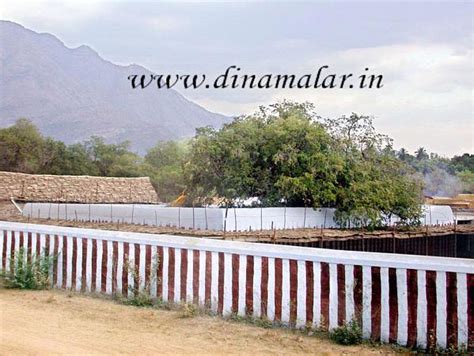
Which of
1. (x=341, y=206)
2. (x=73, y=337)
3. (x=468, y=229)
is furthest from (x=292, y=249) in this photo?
(x=468, y=229)

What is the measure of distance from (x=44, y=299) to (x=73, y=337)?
7.45 ft

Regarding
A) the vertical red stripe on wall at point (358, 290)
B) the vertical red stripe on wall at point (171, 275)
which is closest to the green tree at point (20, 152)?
the vertical red stripe on wall at point (171, 275)

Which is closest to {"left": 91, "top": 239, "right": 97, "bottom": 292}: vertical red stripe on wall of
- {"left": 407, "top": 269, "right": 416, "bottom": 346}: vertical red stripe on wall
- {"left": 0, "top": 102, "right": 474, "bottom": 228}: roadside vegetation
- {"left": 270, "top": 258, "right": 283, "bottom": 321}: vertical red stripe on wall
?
{"left": 270, "top": 258, "right": 283, "bottom": 321}: vertical red stripe on wall

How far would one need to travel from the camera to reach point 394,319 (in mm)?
6293

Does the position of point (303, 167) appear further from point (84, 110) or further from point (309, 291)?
point (84, 110)

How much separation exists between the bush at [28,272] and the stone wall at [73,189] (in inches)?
1167

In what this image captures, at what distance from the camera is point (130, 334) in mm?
6457

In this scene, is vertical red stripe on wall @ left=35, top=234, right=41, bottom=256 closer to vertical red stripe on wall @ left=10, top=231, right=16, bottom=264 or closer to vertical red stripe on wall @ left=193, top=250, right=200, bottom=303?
vertical red stripe on wall @ left=10, top=231, right=16, bottom=264

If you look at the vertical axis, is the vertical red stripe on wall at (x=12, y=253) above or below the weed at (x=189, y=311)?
above

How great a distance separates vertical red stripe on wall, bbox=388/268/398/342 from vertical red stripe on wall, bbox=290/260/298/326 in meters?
1.07

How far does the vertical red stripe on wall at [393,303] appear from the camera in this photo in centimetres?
628

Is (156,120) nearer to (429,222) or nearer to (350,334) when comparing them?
(429,222)

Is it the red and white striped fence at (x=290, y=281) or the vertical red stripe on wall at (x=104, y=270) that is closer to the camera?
the red and white striped fence at (x=290, y=281)

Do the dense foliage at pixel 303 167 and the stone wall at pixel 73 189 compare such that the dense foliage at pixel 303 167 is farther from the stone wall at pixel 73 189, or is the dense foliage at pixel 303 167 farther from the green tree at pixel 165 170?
the green tree at pixel 165 170
